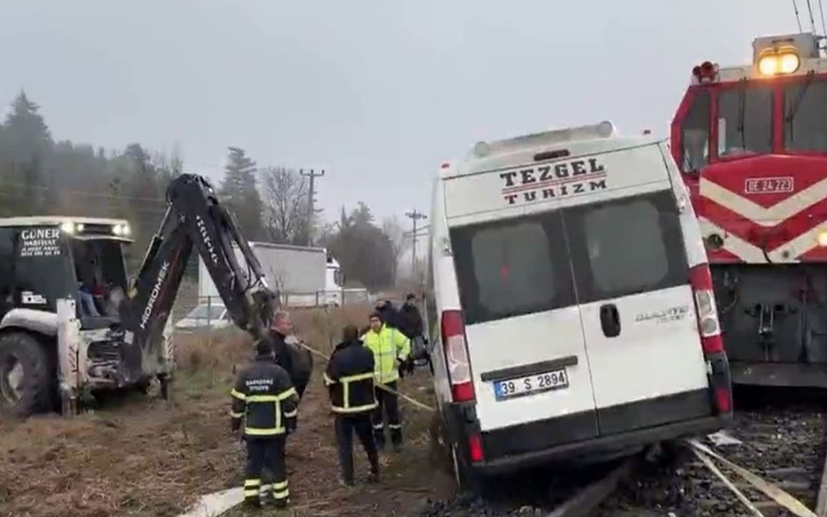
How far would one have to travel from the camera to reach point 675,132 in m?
10.2

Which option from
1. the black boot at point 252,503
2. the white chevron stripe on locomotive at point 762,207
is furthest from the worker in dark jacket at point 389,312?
the black boot at point 252,503

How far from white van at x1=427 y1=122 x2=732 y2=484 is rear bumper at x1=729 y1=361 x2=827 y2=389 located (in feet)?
10.0

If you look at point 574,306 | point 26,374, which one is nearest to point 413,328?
point 26,374

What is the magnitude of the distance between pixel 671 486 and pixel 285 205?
78.0 meters

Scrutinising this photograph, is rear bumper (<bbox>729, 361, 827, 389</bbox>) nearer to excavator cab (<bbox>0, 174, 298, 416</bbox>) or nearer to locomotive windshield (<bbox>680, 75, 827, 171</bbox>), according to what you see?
locomotive windshield (<bbox>680, 75, 827, 171</bbox>)

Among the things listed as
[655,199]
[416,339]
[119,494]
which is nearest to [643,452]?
[655,199]

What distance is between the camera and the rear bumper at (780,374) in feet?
29.6

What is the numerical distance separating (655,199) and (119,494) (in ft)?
18.1

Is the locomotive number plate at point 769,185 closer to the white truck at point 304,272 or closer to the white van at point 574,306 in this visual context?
the white van at point 574,306

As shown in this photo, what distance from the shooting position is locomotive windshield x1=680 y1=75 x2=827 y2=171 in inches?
379

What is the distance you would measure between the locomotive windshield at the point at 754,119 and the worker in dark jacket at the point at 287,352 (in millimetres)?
4693

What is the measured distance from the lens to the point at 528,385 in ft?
21.2

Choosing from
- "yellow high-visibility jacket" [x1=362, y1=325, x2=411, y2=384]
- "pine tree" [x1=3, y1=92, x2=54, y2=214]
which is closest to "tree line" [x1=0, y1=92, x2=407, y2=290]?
"pine tree" [x1=3, y1=92, x2=54, y2=214]

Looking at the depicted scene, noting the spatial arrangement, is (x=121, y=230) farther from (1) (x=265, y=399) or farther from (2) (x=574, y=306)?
(2) (x=574, y=306)
